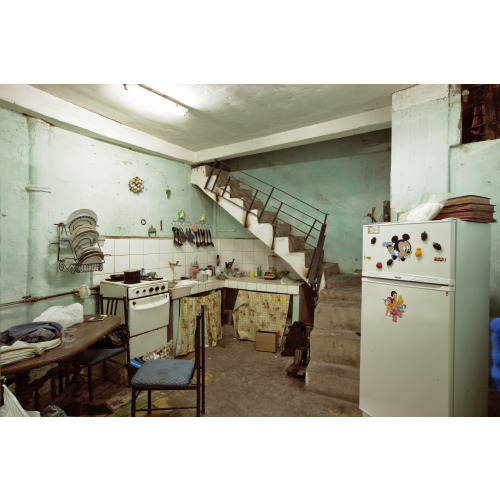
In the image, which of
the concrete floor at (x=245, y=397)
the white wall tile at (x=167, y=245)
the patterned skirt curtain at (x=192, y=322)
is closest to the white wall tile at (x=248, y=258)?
the patterned skirt curtain at (x=192, y=322)

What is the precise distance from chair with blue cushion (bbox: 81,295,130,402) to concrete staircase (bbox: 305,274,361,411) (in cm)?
194

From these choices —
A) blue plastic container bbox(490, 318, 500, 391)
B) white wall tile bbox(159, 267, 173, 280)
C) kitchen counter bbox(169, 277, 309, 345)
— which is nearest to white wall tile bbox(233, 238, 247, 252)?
kitchen counter bbox(169, 277, 309, 345)

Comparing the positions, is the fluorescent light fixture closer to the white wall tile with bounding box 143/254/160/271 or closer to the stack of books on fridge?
the white wall tile with bounding box 143/254/160/271

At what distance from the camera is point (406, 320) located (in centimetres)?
203

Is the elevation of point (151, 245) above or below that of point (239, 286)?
above

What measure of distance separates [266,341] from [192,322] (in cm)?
108

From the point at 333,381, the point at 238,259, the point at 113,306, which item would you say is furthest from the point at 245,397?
the point at 238,259

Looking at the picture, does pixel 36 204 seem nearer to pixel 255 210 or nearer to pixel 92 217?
pixel 92 217

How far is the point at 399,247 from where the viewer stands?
2078mm

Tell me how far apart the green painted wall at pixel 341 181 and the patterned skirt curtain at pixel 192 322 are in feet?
6.55

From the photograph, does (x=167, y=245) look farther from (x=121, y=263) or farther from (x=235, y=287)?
(x=235, y=287)

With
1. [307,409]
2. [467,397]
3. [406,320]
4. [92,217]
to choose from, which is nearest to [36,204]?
[92,217]

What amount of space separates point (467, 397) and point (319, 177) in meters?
3.36

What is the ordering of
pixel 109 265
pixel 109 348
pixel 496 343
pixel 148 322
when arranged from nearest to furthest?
pixel 496 343
pixel 109 348
pixel 148 322
pixel 109 265
